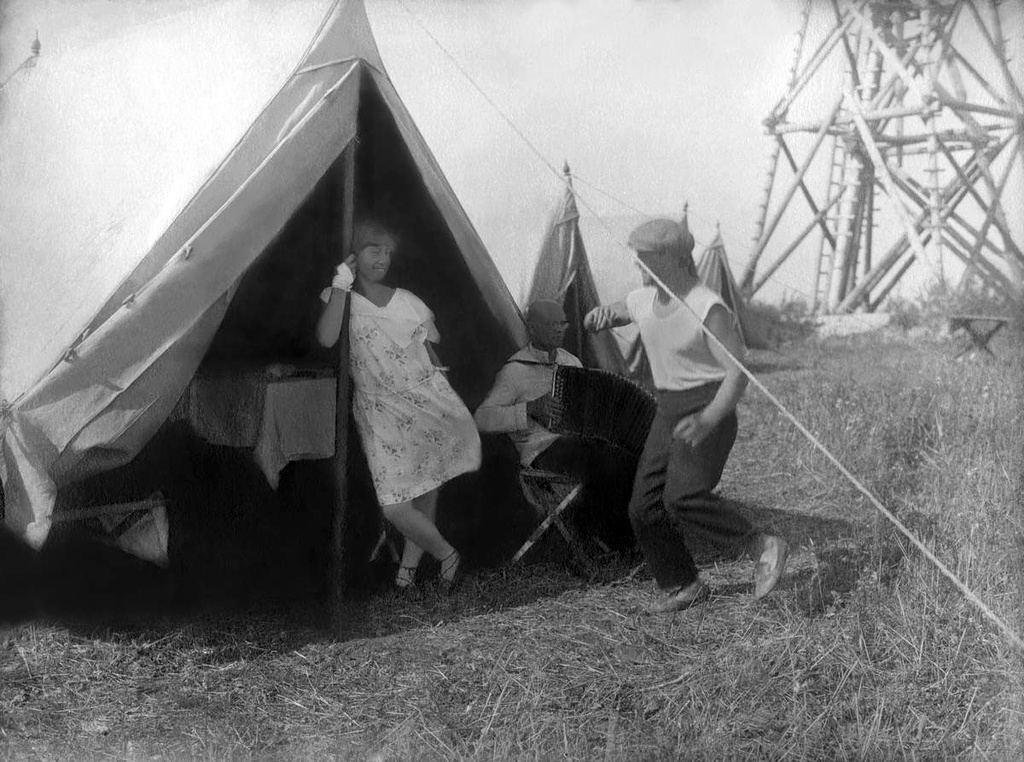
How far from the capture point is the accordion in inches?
158

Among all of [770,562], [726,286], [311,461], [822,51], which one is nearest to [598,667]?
[770,562]

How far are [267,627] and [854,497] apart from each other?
10.2 ft

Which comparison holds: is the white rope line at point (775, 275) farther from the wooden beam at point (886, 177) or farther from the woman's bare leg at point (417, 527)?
the woman's bare leg at point (417, 527)

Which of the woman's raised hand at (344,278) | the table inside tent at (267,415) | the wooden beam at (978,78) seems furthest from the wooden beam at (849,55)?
the table inside tent at (267,415)

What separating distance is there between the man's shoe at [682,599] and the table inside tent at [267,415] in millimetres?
1529

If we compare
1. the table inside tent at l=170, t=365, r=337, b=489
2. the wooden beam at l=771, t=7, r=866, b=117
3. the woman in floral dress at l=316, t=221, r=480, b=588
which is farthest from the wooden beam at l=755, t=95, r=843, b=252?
the table inside tent at l=170, t=365, r=337, b=489

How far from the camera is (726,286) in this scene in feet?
14.6

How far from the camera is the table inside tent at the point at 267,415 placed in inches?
143

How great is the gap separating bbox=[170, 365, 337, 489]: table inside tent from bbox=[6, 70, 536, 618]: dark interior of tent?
0.05 metres

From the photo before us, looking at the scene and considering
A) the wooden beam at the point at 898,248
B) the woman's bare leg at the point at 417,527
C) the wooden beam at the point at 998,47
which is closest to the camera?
the wooden beam at the point at 998,47

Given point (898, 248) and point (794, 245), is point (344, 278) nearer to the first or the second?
point (794, 245)

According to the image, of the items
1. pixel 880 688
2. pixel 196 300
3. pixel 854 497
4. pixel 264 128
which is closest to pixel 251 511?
pixel 196 300

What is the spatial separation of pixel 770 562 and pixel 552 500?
1.08m

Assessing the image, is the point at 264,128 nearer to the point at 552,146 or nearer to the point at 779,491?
the point at 552,146
